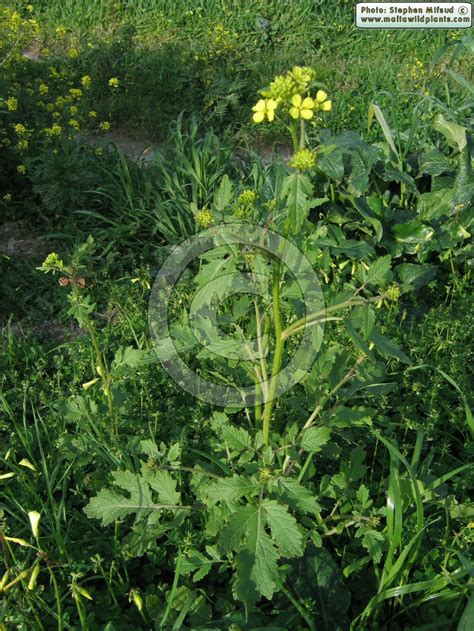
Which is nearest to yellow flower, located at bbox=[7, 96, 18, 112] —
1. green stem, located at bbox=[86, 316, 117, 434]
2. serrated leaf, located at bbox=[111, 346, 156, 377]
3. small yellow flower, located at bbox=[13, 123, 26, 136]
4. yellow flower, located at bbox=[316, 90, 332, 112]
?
small yellow flower, located at bbox=[13, 123, 26, 136]

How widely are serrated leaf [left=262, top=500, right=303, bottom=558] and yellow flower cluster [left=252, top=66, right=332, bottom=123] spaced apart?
2.91ft

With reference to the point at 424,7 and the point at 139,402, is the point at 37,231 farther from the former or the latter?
the point at 424,7

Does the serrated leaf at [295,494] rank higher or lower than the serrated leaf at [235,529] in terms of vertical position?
higher

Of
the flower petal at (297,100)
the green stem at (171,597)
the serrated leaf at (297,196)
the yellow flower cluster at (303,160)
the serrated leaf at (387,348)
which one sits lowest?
the green stem at (171,597)

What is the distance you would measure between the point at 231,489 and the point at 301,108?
2.99 feet

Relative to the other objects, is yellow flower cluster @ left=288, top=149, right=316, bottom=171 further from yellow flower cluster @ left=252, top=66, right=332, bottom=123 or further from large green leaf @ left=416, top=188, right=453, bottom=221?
large green leaf @ left=416, top=188, right=453, bottom=221

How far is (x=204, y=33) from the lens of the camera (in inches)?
203

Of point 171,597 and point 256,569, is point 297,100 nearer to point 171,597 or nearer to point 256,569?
point 256,569

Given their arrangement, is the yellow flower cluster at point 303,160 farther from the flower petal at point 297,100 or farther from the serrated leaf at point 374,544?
the serrated leaf at point 374,544

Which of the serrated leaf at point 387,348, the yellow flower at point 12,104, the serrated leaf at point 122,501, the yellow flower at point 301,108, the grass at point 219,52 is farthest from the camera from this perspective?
the grass at point 219,52

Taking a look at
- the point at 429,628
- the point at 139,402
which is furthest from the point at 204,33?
the point at 429,628

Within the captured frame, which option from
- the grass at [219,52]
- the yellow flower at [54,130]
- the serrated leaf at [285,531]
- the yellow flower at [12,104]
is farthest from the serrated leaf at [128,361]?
the grass at [219,52]

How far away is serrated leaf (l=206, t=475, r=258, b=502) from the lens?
160cm

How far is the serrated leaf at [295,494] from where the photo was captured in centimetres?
156
